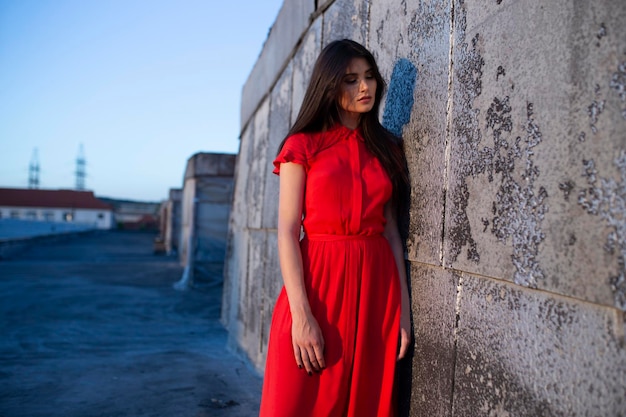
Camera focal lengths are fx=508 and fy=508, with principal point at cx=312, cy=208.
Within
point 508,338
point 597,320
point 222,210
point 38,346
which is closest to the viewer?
point 597,320

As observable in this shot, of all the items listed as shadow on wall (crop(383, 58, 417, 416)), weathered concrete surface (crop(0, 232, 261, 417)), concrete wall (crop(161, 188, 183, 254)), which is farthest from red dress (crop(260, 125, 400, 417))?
concrete wall (crop(161, 188, 183, 254))

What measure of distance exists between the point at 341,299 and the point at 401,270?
27cm

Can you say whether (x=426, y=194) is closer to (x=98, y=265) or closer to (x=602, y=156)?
(x=602, y=156)

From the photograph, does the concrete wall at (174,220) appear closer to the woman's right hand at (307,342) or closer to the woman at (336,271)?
the woman at (336,271)

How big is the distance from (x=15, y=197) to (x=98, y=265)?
44.6 meters

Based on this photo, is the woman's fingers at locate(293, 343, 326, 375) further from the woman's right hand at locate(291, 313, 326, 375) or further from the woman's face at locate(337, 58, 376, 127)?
the woman's face at locate(337, 58, 376, 127)

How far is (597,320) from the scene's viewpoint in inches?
36.7

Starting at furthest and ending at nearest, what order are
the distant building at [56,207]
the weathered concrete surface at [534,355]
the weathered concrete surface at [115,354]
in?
the distant building at [56,207] < the weathered concrete surface at [115,354] < the weathered concrete surface at [534,355]

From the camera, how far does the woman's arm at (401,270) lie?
1629 millimetres

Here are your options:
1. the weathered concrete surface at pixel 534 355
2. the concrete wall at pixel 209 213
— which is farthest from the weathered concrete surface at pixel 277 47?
the concrete wall at pixel 209 213

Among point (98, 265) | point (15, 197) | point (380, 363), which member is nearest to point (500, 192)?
point (380, 363)

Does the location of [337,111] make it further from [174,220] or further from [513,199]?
[174,220]

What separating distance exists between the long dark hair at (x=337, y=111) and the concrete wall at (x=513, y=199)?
2.5 inches

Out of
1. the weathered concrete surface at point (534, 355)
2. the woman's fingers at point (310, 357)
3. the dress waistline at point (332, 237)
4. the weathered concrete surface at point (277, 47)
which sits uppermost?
the weathered concrete surface at point (277, 47)
